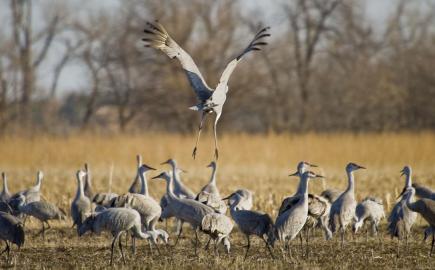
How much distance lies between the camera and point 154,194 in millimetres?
14773

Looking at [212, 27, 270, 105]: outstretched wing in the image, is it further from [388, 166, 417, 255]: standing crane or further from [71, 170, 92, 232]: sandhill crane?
[388, 166, 417, 255]: standing crane

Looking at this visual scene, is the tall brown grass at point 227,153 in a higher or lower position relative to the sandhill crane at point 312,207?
higher

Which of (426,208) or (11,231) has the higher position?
(426,208)

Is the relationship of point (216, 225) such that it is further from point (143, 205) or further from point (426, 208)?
point (426, 208)

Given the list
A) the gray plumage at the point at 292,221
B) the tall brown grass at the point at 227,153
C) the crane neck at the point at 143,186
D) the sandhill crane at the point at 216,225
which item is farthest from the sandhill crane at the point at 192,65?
the tall brown grass at the point at 227,153

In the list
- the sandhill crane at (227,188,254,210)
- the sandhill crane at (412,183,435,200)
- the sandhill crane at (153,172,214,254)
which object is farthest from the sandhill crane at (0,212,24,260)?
the sandhill crane at (412,183,435,200)

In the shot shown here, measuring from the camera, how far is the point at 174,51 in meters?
11.2

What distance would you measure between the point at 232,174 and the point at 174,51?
841 centimetres

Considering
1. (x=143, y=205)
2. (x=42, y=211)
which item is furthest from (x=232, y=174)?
(x=143, y=205)

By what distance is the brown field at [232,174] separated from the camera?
8.40 m

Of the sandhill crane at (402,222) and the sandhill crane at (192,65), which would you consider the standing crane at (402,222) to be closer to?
the sandhill crane at (402,222)

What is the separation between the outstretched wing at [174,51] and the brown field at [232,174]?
1.97 meters

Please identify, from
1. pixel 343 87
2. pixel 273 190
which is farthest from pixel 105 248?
pixel 343 87

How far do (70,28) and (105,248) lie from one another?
105 feet
